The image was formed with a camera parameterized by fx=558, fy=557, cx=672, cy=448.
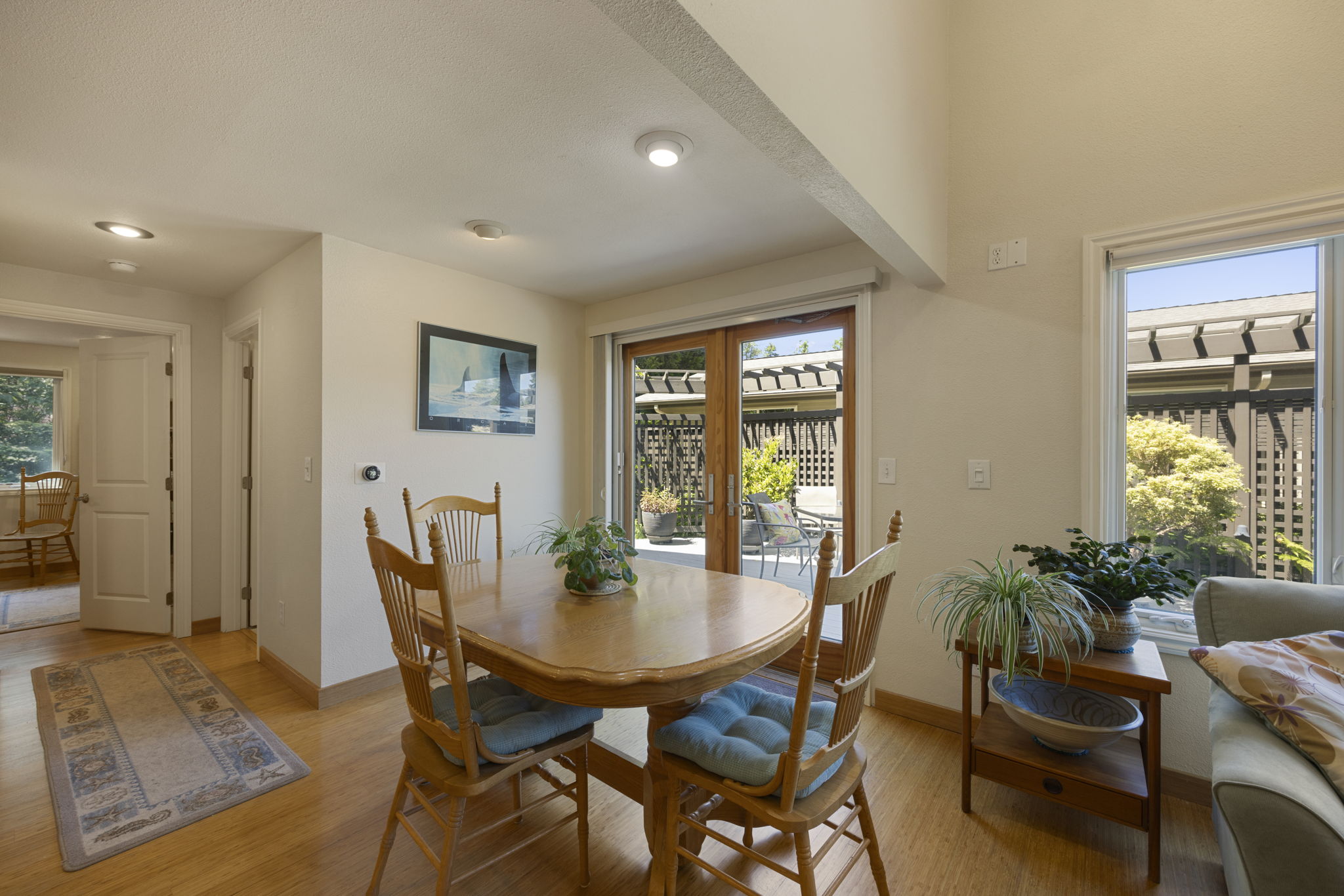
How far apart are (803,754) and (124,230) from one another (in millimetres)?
3657

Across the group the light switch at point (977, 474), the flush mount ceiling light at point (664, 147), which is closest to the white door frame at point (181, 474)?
the flush mount ceiling light at point (664, 147)

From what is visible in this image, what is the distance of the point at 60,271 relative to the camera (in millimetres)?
3305

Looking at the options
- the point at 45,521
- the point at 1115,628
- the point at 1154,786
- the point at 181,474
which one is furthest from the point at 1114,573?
the point at 45,521

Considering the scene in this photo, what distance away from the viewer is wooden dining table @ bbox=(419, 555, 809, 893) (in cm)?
123

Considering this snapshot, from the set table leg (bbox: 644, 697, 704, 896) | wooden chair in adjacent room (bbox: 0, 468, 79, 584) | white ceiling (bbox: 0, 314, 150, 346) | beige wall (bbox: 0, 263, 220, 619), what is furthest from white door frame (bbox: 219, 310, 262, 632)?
table leg (bbox: 644, 697, 704, 896)

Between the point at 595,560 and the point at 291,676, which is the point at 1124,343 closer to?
the point at 595,560

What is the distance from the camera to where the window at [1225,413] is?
1.84 m

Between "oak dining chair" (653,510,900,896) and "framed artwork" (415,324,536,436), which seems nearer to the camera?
"oak dining chair" (653,510,900,896)

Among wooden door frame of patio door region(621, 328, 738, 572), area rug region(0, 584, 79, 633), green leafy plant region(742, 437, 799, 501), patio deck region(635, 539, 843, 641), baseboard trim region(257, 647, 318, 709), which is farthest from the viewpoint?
area rug region(0, 584, 79, 633)

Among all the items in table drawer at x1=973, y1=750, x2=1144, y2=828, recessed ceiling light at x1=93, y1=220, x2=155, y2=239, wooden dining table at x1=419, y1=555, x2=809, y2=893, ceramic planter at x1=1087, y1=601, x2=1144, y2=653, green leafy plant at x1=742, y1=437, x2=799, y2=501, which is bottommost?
table drawer at x1=973, y1=750, x2=1144, y2=828

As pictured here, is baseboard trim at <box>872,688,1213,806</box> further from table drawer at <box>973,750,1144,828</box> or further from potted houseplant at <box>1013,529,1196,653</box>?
potted houseplant at <box>1013,529,1196,653</box>

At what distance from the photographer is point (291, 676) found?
295 centimetres

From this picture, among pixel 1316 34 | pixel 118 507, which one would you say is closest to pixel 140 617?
pixel 118 507

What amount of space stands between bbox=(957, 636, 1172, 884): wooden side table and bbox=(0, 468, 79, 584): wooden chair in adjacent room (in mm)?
7395
